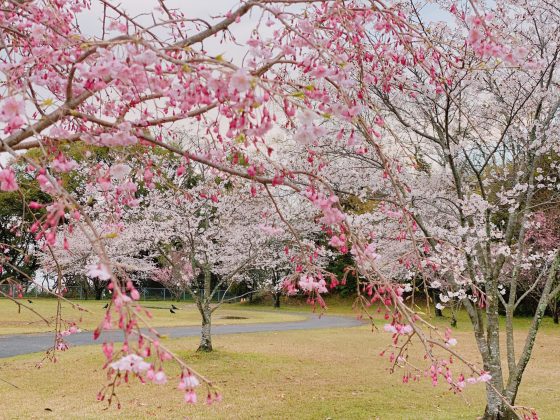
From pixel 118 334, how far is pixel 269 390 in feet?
33.0

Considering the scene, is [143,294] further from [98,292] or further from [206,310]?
[206,310]

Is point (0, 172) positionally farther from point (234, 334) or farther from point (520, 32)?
point (234, 334)

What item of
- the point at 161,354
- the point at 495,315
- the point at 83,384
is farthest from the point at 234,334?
the point at 161,354

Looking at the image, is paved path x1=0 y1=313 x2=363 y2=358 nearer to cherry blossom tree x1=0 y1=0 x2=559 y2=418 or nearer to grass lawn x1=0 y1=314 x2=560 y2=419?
grass lawn x1=0 y1=314 x2=560 y2=419

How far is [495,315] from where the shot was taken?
7.73 meters

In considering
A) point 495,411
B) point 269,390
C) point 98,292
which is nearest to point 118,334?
point 269,390

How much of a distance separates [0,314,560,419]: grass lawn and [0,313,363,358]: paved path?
1.24 metres

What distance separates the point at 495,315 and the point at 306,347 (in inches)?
388

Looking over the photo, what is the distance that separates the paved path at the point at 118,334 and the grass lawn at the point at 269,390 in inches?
48.8

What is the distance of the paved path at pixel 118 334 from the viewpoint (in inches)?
604

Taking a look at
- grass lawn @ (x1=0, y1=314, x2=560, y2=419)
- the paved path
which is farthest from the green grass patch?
the paved path

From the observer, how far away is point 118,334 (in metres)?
19.0

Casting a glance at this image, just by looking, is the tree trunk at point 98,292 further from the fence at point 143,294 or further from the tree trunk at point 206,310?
the tree trunk at point 206,310

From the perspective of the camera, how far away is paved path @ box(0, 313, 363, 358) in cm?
1534
